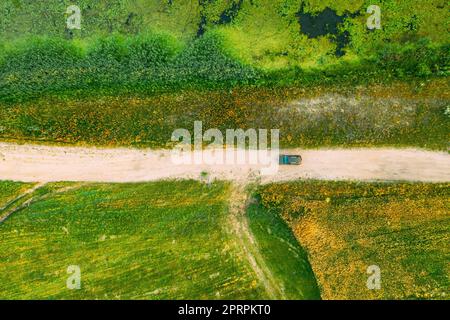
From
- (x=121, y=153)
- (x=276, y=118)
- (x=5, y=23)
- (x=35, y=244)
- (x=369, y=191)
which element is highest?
(x=5, y=23)

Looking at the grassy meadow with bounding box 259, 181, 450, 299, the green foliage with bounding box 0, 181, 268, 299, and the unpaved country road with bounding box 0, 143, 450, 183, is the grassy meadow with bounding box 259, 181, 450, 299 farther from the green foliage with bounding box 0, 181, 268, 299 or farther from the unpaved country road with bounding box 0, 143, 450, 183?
the green foliage with bounding box 0, 181, 268, 299

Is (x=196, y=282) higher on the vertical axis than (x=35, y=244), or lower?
lower

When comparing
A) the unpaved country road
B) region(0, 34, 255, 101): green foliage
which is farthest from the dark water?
the unpaved country road

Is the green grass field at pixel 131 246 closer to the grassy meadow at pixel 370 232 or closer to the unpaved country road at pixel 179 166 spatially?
the unpaved country road at pixel 179 166

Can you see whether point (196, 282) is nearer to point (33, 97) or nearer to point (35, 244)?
point (35, 244)

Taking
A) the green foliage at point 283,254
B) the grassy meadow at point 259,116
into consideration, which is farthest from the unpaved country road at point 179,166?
the green foliage at point 283,254
